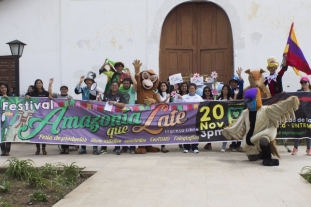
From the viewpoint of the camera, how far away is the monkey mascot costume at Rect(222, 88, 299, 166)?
28.9 feet

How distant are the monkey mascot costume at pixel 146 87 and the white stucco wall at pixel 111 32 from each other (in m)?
3.56

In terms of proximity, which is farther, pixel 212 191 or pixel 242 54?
pixel 242 54

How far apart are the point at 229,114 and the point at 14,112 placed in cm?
516

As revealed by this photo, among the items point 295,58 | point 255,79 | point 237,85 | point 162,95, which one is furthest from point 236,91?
point 162,95

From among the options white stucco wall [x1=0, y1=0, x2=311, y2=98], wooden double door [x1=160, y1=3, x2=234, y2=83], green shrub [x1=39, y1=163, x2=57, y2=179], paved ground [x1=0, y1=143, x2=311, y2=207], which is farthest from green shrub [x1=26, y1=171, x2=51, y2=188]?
wooden double door [x1=160, y1=3, x2=234, y2=83]

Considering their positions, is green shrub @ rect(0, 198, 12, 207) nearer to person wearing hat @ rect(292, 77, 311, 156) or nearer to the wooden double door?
person wearing hat @ rect(292, 77, 311, 156)

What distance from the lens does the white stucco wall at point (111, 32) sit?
13.9 m

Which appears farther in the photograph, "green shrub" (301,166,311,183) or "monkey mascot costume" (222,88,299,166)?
"monkey mascot costume" (222,88,299,166)

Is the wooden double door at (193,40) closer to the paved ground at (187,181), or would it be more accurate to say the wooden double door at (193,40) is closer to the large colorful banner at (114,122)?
the large colorful banner at (114,122)

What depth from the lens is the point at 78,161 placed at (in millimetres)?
9594

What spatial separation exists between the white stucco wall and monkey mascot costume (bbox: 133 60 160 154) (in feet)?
11.7

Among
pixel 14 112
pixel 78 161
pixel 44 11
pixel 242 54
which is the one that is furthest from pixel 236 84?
pixel 44 11

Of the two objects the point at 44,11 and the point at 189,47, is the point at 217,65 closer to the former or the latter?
the point at 189,47

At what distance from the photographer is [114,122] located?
10.8m
